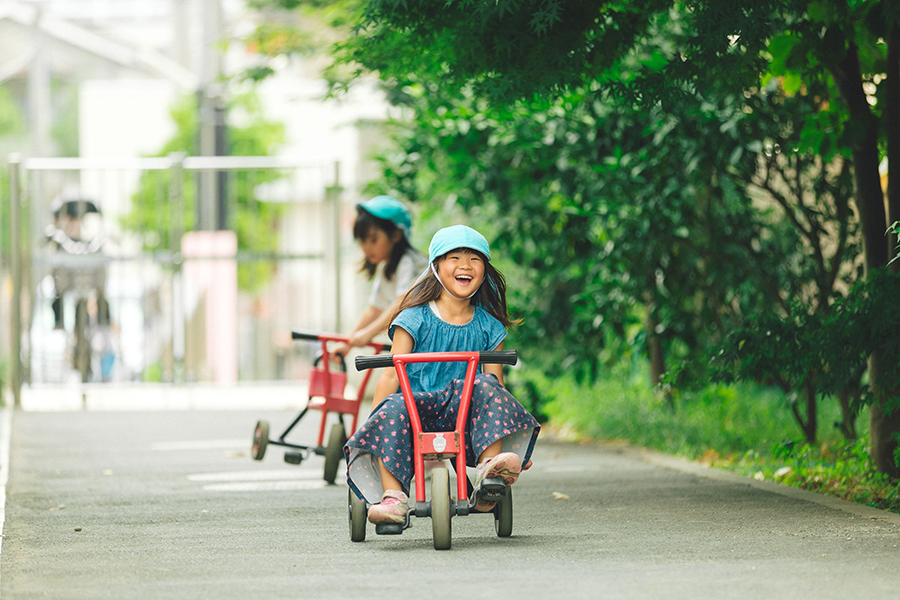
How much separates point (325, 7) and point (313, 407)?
554 centimetres

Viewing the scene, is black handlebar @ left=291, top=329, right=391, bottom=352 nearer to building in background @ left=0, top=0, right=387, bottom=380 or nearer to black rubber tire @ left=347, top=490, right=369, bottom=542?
building in background @ left=0, top=0, right=387, bottom=380

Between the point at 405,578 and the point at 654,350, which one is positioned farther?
the point at 654,350

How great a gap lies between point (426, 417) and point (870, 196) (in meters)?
3.01

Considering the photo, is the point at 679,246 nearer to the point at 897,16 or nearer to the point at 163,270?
the point at 897,16

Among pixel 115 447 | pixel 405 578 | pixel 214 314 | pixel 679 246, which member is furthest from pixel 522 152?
pixel 214 314

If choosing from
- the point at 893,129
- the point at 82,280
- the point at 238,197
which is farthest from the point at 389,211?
the point at 238,197

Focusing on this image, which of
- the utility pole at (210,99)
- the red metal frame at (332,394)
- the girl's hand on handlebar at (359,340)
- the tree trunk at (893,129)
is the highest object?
the utility pole at (210,99)

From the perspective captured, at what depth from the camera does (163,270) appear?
13.5m

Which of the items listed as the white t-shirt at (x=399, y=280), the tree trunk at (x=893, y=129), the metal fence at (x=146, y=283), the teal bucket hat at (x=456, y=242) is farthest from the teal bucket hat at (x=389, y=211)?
the metal fence at (x=146, y=283)

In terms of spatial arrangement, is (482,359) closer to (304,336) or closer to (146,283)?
(304,336)

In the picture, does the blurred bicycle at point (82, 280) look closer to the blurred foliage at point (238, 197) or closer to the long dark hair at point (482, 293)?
the blurred foliage at point (238, 197)

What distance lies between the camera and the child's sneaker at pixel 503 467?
489cm

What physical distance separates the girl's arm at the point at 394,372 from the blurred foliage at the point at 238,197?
826 centimetres

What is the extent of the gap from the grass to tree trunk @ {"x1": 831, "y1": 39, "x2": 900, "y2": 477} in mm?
133
